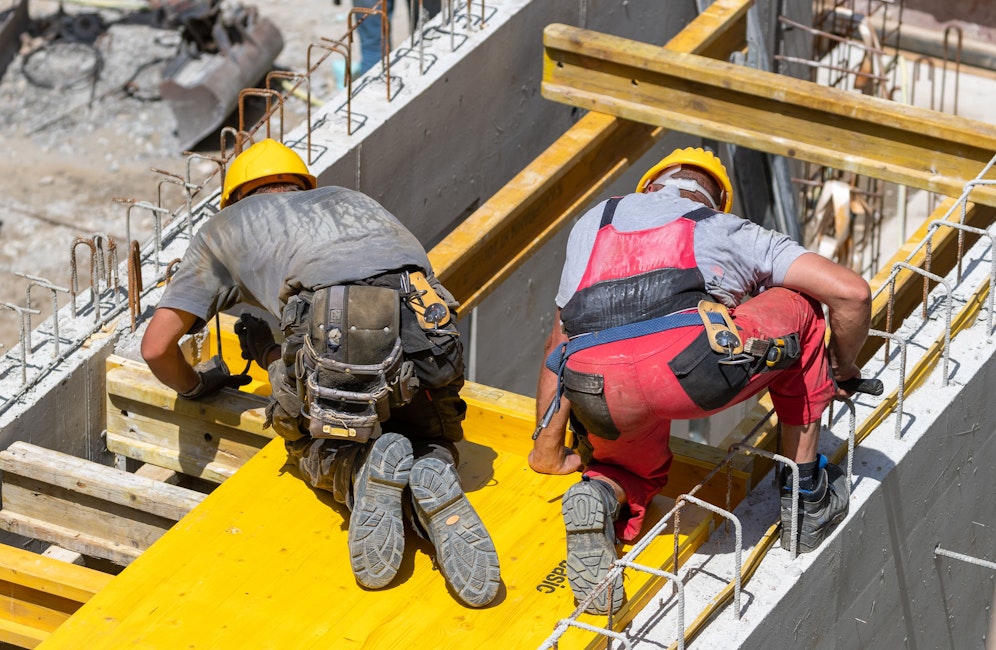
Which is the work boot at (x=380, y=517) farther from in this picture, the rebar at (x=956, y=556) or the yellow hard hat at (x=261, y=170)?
the rebar at (x=956, y=556)

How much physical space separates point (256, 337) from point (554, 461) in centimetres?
152

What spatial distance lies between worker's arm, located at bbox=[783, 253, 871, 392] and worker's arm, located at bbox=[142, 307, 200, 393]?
2564 mm

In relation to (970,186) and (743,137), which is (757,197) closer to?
(743,137)

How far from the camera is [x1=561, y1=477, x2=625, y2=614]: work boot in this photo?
237 inches

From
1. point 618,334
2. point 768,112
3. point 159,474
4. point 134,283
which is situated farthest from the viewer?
point 768,112

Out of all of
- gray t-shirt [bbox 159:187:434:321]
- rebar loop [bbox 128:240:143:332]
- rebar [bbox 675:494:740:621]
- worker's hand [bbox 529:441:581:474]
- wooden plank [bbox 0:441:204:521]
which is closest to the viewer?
rebar [bbox 675:494:740:621]

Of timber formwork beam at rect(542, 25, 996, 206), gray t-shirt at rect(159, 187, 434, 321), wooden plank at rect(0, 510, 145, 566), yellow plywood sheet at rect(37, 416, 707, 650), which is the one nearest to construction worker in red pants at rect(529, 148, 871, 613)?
yellow plywood sheet at rect(37, 416, 707, 650)

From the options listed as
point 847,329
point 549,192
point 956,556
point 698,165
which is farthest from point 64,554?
point 956,556

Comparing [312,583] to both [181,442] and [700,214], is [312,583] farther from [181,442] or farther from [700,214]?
[700,214]

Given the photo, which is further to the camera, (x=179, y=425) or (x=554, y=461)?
(x=179, y=425)

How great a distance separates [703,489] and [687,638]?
1110 millimetres

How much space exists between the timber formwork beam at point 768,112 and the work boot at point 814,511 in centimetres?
307

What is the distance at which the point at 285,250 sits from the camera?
660 centimetres

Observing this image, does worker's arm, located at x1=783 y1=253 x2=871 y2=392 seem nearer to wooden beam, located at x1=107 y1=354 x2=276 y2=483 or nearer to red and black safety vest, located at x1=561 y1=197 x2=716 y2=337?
red and black safety vest, located at x1=561 y1=197 x2=716 y2=337
